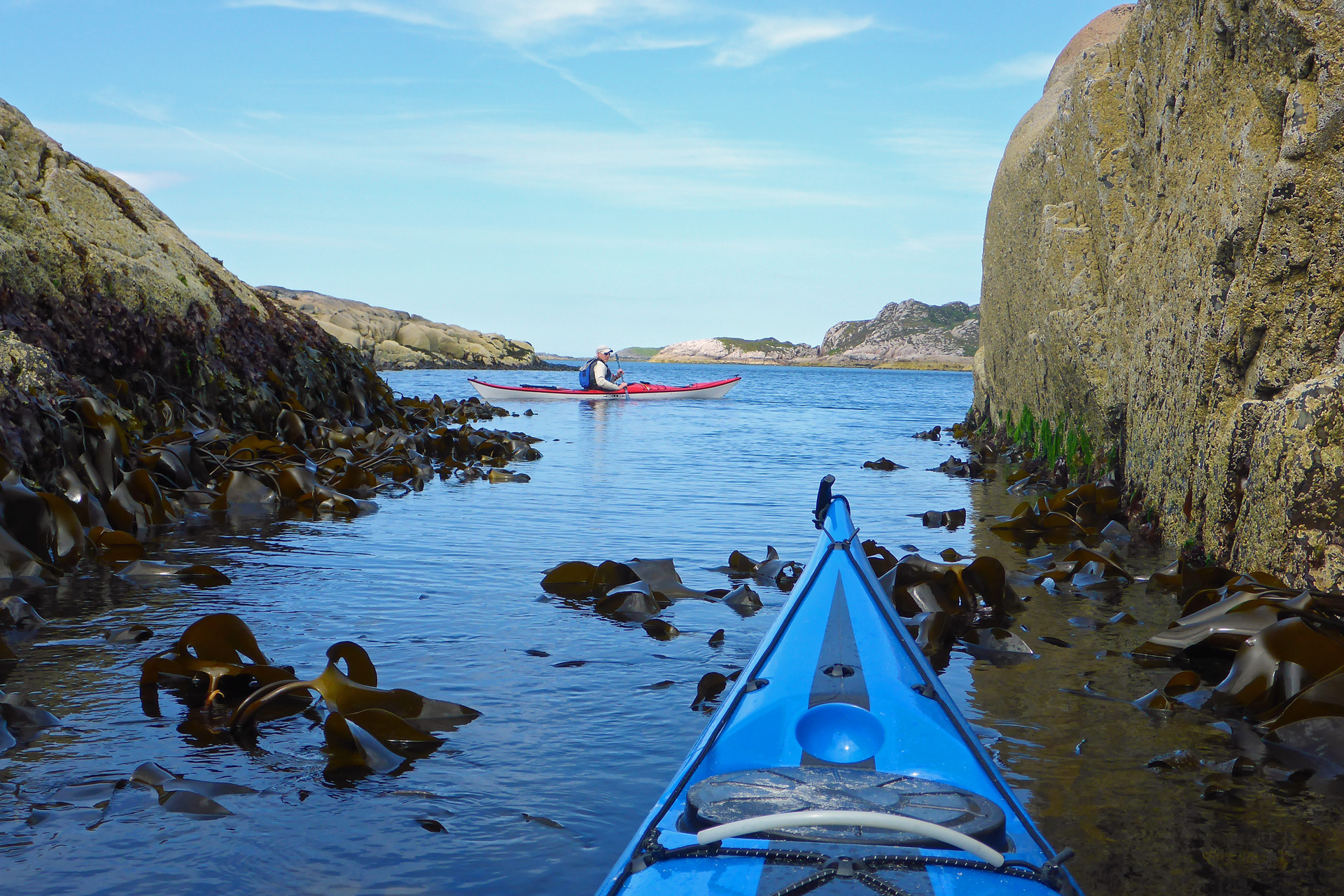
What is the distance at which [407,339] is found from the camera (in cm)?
5388

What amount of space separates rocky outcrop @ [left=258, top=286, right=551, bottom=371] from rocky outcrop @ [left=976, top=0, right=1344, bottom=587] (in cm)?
3492

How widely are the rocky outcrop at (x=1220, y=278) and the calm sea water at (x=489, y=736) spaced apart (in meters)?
0.80

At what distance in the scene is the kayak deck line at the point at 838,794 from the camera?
166 cm

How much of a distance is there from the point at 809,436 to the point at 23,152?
11.8m

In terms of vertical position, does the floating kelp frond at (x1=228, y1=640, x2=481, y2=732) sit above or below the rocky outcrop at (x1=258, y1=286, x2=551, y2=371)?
below

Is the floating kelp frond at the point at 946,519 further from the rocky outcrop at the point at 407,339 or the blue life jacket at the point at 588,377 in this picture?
the rocky outcrop at the point at 407,339

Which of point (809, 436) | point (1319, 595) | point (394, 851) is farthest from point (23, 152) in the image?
point (809, 436)

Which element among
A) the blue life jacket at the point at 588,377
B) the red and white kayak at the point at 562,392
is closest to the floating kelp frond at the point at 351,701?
the red and white kayak at the point at 562,392

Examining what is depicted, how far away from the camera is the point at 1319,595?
3236mm

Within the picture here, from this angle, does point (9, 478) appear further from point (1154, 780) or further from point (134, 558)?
point (1154, 780)

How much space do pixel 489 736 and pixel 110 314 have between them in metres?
5.91

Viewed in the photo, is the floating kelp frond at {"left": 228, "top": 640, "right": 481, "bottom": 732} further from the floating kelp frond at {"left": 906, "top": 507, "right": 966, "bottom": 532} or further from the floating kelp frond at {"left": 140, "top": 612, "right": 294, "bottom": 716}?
the floating kelp frond at {"left": 906, "top": 507, "right": 966, "bottom": 532}

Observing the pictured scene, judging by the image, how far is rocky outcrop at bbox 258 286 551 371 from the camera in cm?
4816

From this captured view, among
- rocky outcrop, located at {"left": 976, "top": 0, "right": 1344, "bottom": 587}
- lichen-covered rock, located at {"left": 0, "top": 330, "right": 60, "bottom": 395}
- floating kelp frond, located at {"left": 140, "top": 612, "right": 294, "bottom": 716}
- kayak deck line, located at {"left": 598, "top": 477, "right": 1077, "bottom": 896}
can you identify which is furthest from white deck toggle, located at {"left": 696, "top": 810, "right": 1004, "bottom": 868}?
lichen-covered rock, located at {"left": 0, "top": 330, "right": 60, "bottom": 395}
